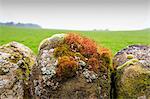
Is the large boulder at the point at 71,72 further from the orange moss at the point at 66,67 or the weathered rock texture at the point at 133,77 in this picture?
the weathered rock texture at the point at 133,77

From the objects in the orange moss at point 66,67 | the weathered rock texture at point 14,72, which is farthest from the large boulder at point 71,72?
the weathered rock texture at point 14,72

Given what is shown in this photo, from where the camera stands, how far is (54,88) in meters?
6.67

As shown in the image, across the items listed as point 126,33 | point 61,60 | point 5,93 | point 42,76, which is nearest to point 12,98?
point 5,93

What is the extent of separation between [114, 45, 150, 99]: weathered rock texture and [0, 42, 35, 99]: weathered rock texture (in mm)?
1770

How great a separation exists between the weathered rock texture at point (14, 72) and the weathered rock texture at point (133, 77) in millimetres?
1770

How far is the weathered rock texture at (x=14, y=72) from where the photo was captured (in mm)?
6938

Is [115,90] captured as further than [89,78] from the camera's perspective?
Yes

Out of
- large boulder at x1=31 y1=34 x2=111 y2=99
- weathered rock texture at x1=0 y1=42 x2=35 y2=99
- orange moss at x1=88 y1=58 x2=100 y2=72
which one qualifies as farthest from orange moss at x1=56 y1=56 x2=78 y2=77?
weathered rock texture at x1=0 y1=42 x2=35 y2=99

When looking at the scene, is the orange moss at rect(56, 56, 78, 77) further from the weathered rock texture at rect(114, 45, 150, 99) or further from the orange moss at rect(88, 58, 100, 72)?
the weathered rock texture at rect(114, 45, 150, 99)

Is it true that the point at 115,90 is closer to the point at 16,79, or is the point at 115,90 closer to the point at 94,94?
the point at 94,94

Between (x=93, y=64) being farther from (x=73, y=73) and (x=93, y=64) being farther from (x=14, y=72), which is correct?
(x=14, y=72)

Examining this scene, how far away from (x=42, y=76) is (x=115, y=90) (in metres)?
1.42

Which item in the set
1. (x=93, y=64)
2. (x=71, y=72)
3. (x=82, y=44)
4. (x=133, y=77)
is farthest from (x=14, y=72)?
(x=133, y=77)

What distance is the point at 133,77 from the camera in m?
6.84
